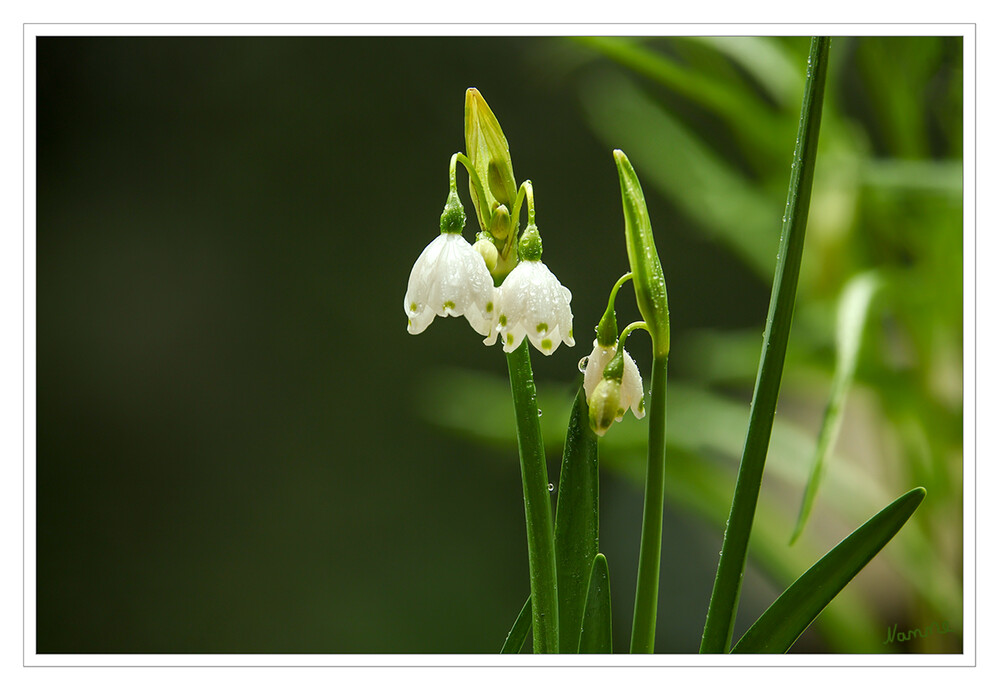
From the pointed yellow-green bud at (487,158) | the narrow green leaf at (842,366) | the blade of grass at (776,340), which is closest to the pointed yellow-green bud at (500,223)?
the pointed yellow-green bud at (487,158)

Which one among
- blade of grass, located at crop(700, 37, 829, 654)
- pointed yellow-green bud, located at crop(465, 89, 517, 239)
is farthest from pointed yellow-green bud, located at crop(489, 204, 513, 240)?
blade of grass, located at crop(700, 37, 829, 654)

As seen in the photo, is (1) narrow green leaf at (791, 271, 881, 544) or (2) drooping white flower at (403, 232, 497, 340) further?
(1) narrow green leaf at (791, 271, 881, 544)

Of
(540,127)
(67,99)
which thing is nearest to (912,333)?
(540,127)

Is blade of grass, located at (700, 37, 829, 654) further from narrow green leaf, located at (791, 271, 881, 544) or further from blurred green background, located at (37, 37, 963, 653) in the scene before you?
blurred green background, located at (37, 37, 963, 653)

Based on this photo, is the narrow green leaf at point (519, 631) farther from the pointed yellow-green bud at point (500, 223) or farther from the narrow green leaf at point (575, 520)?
the pointed yellow-green bud at point (500, 223)

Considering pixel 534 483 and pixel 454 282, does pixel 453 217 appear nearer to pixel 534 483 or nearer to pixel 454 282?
pixel 454 282
